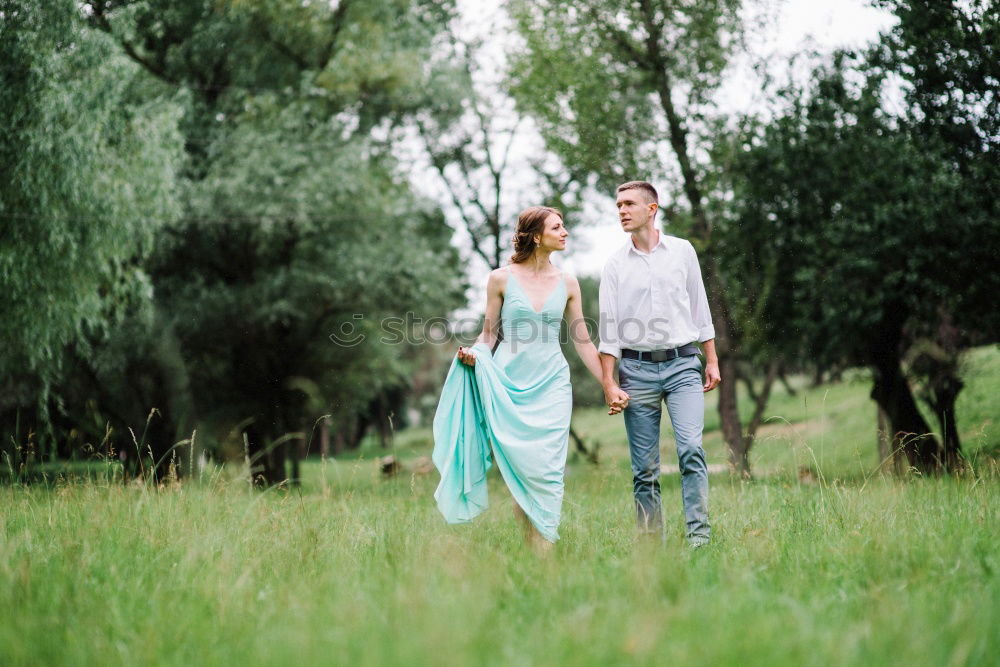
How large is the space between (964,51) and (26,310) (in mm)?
12671

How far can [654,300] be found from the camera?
17.6 feet

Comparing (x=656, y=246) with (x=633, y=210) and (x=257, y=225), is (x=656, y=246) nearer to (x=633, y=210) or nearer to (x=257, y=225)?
(x=633, y=210)

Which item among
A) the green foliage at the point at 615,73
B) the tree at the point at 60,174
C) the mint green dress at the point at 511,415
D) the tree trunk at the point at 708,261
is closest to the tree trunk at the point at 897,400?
the tree trunk at the point at 708,261

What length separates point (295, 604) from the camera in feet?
11.2

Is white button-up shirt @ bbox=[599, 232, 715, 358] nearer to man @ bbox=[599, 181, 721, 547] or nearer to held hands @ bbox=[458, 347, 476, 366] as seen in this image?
man @ bbox=[599, 181, 721, 547]

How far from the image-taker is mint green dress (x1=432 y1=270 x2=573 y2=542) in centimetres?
514

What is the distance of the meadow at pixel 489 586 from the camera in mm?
2840

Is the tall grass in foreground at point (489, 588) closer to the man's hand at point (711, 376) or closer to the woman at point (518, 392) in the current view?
the woman at point (518, 392)

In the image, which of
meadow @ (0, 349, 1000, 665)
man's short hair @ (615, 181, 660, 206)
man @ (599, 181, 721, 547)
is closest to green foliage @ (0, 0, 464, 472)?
meadow @ (0, 349, 1000, 665)

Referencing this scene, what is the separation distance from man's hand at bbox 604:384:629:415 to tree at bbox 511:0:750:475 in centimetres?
948

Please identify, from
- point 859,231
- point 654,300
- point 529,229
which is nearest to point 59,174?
point 529,229

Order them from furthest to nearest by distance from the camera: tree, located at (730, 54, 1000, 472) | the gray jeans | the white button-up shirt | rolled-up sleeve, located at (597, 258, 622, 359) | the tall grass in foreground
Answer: tree, located at (730, 54, 1000, 472) → rolled-up sleeve, located at (597, 258, 622, 359) → the white button-up shirt → the gray jeans → the tall grass in foreground

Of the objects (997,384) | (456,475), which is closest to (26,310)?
(456,475)

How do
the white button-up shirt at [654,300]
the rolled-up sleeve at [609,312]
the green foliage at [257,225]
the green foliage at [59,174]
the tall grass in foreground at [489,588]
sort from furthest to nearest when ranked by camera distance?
the green foliage at [257,225] → the green foliage at [59,174] → the rolled-up sleeve at [609,312] → the white button-up shirt at [654,300] → the tall grass in foreground at [489,588]
